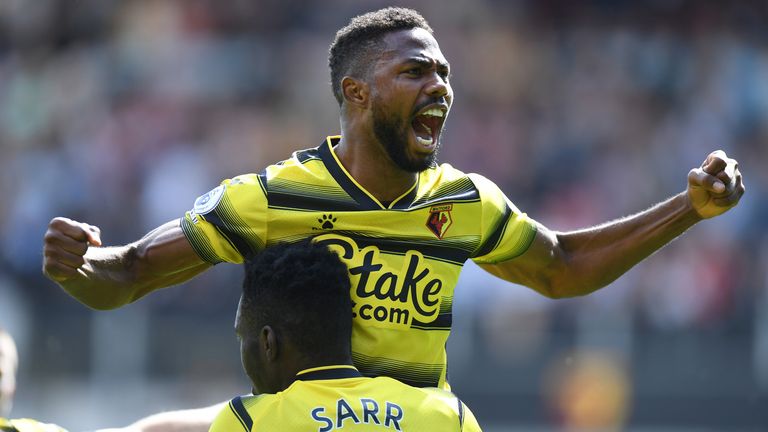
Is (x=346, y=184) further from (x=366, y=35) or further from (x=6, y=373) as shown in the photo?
(x=6, y=373)

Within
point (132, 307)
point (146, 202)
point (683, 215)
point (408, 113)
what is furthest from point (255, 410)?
point (146, 202)

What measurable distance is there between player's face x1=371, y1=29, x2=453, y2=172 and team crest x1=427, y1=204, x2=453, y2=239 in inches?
7.0

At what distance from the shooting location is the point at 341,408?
4664 millimetres

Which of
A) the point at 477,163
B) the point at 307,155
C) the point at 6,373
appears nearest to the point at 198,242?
the point at 307,155

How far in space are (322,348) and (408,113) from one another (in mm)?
997

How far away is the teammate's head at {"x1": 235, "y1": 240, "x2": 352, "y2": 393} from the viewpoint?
4.79 metres

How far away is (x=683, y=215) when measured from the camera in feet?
18.4

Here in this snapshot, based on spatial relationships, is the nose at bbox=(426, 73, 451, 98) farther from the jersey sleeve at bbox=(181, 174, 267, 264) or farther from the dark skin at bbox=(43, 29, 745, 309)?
the jersey sleeve at bbox=(181, 174, 267, 264)

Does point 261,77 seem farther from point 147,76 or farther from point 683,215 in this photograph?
point 683,215

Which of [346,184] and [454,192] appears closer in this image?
[346,184]

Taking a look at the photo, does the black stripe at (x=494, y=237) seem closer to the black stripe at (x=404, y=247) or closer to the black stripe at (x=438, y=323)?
the black stripe at (x=404, y=247)

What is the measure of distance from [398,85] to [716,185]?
1.22m

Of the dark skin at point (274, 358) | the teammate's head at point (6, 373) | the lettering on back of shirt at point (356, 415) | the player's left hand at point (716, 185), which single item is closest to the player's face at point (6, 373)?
the teammate's head at point (6, 373)

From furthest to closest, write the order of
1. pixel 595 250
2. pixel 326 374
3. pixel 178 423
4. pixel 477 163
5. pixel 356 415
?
1. pixel 477 163
2. pixel 595 250
3. pixel 178 423
4. pixel 326 374
5. pixel 356 415
